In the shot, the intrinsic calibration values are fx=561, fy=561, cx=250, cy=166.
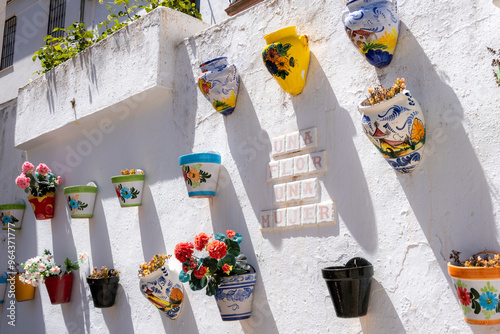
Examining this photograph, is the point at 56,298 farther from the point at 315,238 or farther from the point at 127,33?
the point at 315,238

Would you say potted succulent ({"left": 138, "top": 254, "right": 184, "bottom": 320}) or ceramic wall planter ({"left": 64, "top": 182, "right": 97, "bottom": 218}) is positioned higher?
ceramic wall planter ({"left": 64, "top": 182, "right": 97, "bottom": 218})

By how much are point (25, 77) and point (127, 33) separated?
568 centimetres

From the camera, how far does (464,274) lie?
2.03 m

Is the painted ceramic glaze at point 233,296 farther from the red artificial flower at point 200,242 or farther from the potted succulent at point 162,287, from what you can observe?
the potted succulent at point 162,287

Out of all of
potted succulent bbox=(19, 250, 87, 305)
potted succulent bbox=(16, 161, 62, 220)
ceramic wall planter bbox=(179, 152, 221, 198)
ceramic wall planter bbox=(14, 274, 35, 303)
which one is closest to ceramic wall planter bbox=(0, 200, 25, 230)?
potted succulent bbox=(16, 161, 62, 220)

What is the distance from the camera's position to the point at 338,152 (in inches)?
108

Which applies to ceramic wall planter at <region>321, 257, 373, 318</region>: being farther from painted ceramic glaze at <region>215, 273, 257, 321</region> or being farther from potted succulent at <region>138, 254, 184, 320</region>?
potted succulent at <region>138, 254, 184, 320</region>

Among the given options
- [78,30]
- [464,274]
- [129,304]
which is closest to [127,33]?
[78,30]

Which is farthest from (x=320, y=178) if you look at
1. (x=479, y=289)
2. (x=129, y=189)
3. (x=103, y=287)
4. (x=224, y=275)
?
(x=103, y=287)

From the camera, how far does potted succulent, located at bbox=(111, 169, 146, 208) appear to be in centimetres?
375

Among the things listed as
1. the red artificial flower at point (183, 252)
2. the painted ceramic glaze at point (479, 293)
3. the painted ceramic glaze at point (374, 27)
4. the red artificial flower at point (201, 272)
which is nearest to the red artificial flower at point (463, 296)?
the painted ceramic glaze at point (479, 293)

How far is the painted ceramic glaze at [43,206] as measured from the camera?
4641mm

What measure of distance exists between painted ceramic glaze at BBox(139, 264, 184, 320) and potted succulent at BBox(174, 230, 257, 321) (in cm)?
42

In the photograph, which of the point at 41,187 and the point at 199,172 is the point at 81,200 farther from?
the point at 199,172
